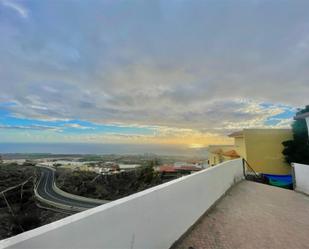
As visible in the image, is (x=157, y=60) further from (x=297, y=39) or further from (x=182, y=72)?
(x=297, y=39)

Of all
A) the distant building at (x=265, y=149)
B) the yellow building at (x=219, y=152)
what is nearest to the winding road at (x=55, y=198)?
the yellow building at (x=219, y=152)

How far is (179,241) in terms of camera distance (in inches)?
136

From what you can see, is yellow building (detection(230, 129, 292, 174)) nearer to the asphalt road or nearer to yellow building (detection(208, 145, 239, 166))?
yellow building (detection(208, 145, 239, 166))

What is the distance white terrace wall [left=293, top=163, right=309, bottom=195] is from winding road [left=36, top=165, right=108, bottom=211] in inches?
1408

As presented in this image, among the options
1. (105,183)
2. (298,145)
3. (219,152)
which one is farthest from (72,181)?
(298,145)

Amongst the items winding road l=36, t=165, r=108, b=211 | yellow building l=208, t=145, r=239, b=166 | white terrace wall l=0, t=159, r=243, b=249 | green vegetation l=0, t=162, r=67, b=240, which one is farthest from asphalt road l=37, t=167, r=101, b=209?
white terrace wall l=0, t=159, r=243, b=249

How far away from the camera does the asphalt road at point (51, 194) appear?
51147mm

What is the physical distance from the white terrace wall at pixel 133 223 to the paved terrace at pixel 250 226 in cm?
Answer: 29

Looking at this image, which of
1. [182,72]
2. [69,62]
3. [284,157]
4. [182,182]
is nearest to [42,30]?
[69,62]

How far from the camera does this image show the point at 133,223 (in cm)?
241

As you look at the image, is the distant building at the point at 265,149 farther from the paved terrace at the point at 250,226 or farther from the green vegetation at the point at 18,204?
the green vegetation at the point at 18,204

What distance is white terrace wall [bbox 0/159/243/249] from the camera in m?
1.55

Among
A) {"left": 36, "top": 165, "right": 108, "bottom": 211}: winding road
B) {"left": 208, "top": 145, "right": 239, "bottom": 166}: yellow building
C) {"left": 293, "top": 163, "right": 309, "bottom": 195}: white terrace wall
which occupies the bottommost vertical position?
{"left": 36, "top": 165, "right": 108, "bottom": 211}: winding road

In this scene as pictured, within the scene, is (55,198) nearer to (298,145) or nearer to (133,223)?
(298,145)
